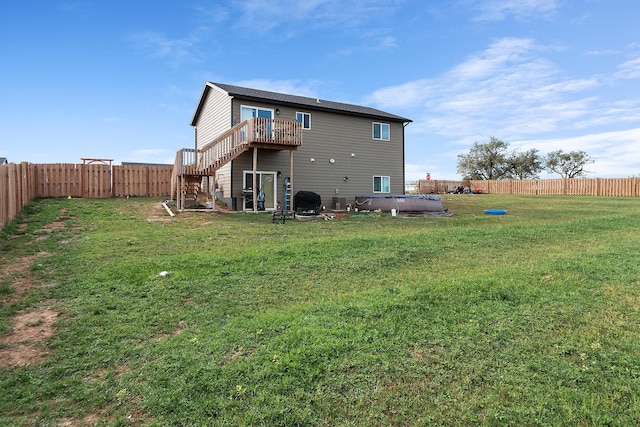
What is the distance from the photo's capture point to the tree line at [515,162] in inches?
1953

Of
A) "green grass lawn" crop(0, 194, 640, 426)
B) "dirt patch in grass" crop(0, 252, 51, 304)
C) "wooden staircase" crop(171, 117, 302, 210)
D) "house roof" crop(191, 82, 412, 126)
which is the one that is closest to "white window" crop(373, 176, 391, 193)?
"house roof" crop(191, 82, 412, 126)

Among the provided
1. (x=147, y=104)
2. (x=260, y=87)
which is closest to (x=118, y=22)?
(x=147, y=104)

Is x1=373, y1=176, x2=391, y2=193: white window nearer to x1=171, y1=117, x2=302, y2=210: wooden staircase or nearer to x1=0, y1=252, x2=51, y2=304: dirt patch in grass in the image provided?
x1=171, y1=117, x2=302, y2=210: wooden staircase

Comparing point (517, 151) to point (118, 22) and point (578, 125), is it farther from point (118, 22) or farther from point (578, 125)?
point (118, 22)

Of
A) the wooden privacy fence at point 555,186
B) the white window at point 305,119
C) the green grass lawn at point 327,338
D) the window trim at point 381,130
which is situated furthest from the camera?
A: the wooden privacy fence at point 555,186

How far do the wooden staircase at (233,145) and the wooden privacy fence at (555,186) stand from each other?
27463 millimetres

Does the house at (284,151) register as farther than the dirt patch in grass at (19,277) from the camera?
Yes

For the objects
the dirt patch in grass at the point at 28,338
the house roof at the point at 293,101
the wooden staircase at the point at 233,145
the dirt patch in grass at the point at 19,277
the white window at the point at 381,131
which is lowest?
the dirt patch in grass at the point at 28,338

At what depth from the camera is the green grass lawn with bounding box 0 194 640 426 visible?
2.50m

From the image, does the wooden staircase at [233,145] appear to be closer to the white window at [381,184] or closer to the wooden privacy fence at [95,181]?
the wooden privacy fence at [95,181]

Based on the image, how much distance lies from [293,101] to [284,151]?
8.75ft

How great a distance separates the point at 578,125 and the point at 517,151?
1832 centimetres

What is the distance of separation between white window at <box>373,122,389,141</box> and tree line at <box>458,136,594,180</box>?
3564cm

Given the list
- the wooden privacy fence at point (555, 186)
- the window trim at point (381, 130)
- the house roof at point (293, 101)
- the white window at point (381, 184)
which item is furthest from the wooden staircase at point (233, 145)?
the wooden privacy fence at point (555, 186)
